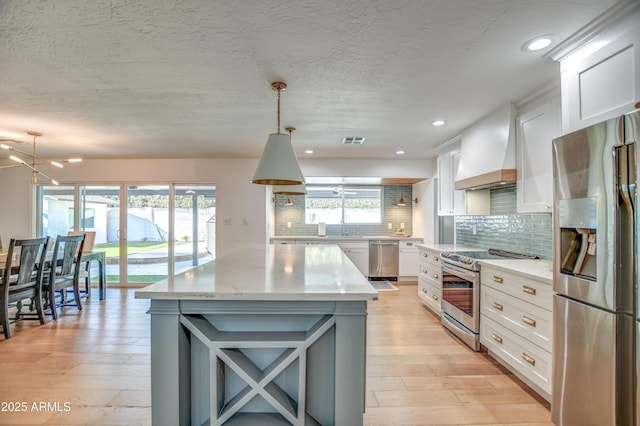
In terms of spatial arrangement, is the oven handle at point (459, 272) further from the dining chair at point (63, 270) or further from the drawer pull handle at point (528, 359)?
the dining chair at point (63, 270)

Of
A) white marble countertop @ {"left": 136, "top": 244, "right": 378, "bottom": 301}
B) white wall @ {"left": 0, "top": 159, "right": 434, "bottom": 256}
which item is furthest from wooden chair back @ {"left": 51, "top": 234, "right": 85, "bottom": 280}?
white marble countertop @ {"left": 136, "top": 244, "right": 378, "bottom": 301}

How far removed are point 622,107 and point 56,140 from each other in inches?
227

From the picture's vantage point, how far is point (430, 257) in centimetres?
411

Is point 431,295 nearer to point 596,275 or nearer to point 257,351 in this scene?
point 596,275

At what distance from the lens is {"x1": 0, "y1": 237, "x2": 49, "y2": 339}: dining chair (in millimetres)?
3184

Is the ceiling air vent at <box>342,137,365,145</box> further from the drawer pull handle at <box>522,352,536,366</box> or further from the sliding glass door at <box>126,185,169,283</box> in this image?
the sliding glass door at <box>126,185,169,283</box>

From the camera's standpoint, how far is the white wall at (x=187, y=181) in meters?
5.55

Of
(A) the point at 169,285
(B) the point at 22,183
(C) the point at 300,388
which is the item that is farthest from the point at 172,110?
(B) the point at 22,183

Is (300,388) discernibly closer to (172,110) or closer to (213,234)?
(172,110)

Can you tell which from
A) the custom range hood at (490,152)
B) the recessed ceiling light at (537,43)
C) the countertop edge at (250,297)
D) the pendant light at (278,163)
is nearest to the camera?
the countertop edge at (250,297)

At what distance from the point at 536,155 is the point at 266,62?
2.31 m

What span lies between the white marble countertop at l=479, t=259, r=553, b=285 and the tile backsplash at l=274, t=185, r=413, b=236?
3859 mm

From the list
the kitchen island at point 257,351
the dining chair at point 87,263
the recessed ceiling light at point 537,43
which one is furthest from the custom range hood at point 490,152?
the dining chair at point 87,263

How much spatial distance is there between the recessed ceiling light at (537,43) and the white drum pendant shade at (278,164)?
Answer: 66.9 inches
